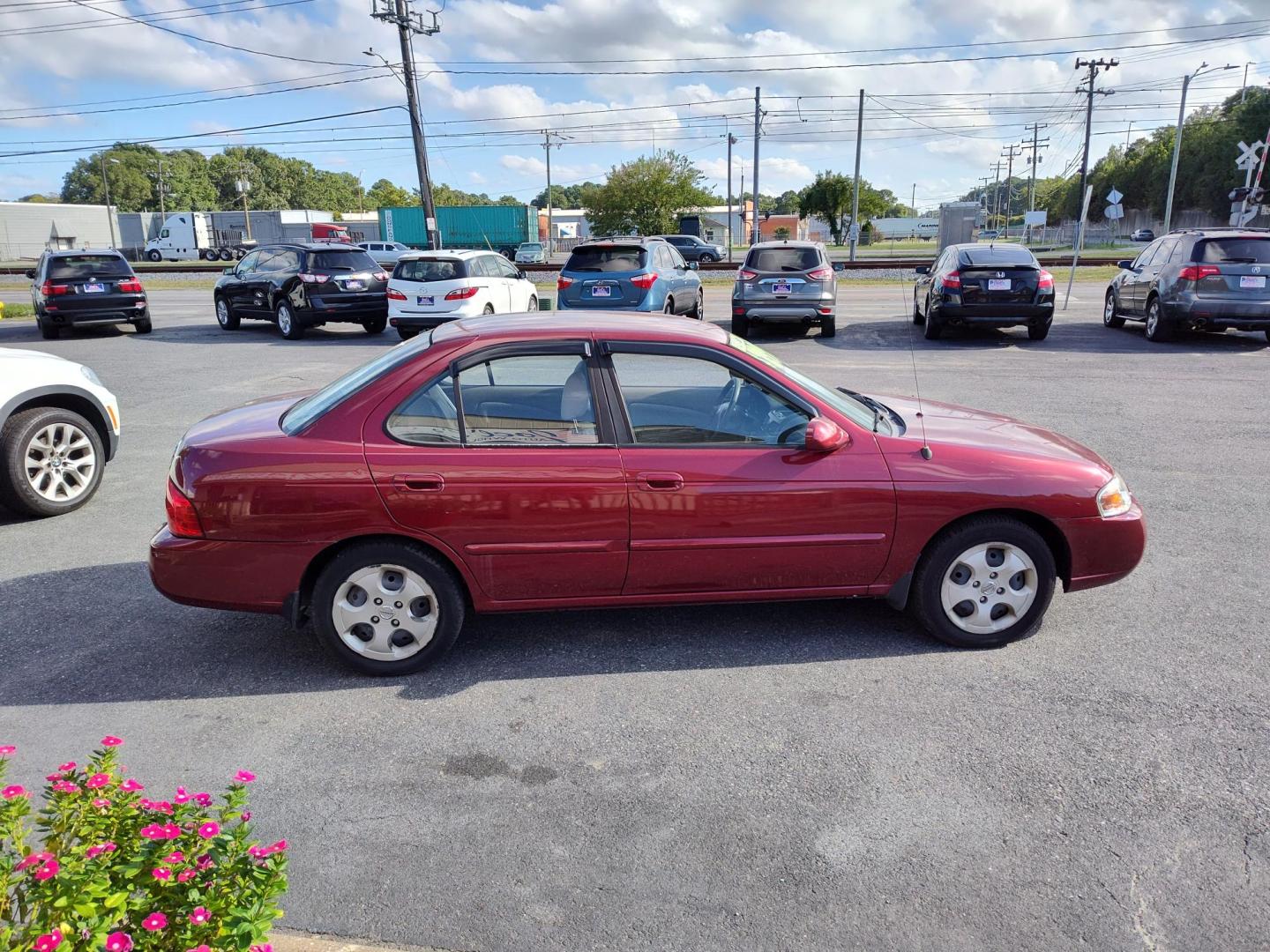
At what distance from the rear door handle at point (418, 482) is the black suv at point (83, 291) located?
1666 centimetres

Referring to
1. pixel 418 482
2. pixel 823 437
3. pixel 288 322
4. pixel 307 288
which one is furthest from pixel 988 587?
pixel 288 322

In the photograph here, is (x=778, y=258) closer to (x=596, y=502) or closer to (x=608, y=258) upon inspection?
(x=608, y=258)

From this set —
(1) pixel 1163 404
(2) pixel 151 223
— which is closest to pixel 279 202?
(2) pixel 151 223

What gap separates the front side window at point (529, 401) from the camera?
4172 mm

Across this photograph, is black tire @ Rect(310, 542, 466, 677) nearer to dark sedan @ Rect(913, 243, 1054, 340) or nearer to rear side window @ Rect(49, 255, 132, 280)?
dark sedan @ Rect(913, 243, 1054, 340)

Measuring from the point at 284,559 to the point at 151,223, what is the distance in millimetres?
83221

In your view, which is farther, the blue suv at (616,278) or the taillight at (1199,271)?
the blue suv at (616,278)

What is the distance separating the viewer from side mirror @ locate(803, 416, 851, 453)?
163 inches

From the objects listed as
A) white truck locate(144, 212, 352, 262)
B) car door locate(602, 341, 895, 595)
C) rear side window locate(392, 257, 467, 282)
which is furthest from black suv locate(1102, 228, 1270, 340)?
white truck locate(144, 212, 352, 262)

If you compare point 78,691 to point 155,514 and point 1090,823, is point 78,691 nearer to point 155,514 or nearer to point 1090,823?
point 155,514

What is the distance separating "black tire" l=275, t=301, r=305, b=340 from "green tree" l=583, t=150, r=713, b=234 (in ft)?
171

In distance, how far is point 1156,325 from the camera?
15055 mm

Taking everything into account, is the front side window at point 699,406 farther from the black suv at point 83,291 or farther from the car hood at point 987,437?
the black suv at point 83,291

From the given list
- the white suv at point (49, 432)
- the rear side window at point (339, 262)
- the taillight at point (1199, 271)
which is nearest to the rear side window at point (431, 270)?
the rear side window at point (339, 262)
